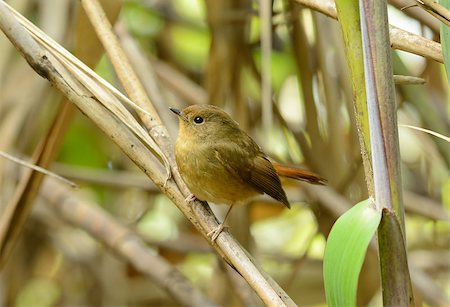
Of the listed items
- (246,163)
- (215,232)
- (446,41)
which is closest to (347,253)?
(446,41)

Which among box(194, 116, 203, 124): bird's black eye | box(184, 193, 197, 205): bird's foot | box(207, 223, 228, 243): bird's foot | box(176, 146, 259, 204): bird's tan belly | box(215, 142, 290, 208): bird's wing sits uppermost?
box(194, 116, 203, 124): bird's black eye

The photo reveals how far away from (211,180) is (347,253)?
1.39m

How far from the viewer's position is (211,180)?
248 centimetres

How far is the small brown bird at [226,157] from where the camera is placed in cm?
254

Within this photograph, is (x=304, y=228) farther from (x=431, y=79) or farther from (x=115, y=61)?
(x=115, y=61)

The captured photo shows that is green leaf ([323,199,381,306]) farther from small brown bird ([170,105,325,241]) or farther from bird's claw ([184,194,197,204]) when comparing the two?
small brown bird ([170,105,325,241])

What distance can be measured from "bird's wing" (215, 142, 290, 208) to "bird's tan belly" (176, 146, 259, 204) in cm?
2

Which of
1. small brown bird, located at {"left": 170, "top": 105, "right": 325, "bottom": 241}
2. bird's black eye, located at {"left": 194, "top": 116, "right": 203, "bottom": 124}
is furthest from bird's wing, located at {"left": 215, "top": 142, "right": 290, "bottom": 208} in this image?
bird's black eye, located at {"left": 194, "top": 116, "right": 203, "bottom": 124}

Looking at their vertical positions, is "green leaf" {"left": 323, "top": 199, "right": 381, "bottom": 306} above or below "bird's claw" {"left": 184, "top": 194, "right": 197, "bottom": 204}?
below

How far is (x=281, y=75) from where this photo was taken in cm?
375

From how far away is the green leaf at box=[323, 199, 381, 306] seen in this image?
3.58 ft

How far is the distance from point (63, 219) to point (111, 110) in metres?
1.81

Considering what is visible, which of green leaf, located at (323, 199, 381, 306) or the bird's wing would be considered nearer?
green leaf, located at (323, 199, 381, 306)

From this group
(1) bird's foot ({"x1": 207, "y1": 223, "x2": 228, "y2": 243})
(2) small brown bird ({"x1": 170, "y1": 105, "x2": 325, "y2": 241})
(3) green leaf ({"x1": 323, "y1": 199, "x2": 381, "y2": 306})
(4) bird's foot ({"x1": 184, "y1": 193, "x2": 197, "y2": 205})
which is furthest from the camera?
(2) small brown bird ({"x1": 170, "y1": 105, "x2": 325, "y2": 241})
